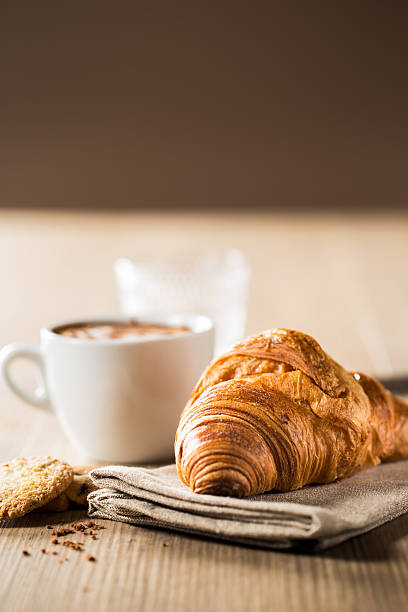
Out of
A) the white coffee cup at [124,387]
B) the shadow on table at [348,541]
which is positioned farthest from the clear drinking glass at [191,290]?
the shadow on table at [348,541]

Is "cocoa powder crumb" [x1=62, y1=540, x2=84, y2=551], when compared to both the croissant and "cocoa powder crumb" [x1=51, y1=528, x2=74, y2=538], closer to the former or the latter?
"cocoa powder crumb" [x1=51, y1=528, x2=74, y2=538]

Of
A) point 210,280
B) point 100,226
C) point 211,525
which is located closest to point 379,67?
point 210,280

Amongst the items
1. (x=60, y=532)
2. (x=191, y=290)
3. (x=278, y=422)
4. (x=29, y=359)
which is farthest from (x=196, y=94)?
(x=60, y=532)

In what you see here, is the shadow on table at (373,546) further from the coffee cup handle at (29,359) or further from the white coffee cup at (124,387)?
the coffee cup handle at (29,359)

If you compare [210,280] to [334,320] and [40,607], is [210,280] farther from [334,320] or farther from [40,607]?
[40,607]

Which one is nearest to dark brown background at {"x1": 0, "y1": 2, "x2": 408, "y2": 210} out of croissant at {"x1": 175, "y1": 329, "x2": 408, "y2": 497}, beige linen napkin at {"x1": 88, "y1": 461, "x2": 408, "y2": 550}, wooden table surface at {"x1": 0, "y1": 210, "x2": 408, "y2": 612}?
wooden table surface at {"x1": 0, "y1": 210, "x2": 408, "y2": 612}

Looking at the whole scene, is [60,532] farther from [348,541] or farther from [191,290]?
[191,290]
